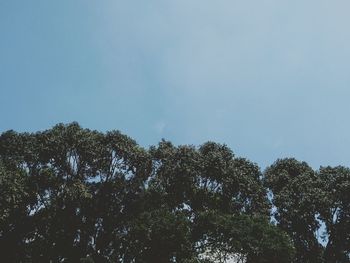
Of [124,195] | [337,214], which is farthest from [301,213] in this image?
[124,195]

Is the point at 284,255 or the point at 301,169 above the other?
the point at 301,169

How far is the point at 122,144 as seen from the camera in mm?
41000

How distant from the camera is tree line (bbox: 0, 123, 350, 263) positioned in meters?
39.7

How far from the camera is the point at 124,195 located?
41.9 m

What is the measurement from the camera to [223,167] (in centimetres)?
4131

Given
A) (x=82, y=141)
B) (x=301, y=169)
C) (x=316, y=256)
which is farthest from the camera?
(x=301, y=169)

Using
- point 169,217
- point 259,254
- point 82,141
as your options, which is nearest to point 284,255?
point 259,254

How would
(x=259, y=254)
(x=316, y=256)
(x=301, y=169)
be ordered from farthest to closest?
(x=301, y=169)
(x=316, y=256)
(x=259, y=254)

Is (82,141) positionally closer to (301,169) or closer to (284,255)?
(284,255)

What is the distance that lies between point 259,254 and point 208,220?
4792mm

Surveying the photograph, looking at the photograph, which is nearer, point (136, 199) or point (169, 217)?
point (169, 217)

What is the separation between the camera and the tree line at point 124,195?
39.7m

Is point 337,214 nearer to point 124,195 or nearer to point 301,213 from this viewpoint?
point 301,213

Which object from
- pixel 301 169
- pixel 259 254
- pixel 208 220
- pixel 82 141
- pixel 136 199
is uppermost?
pixel 301 169
